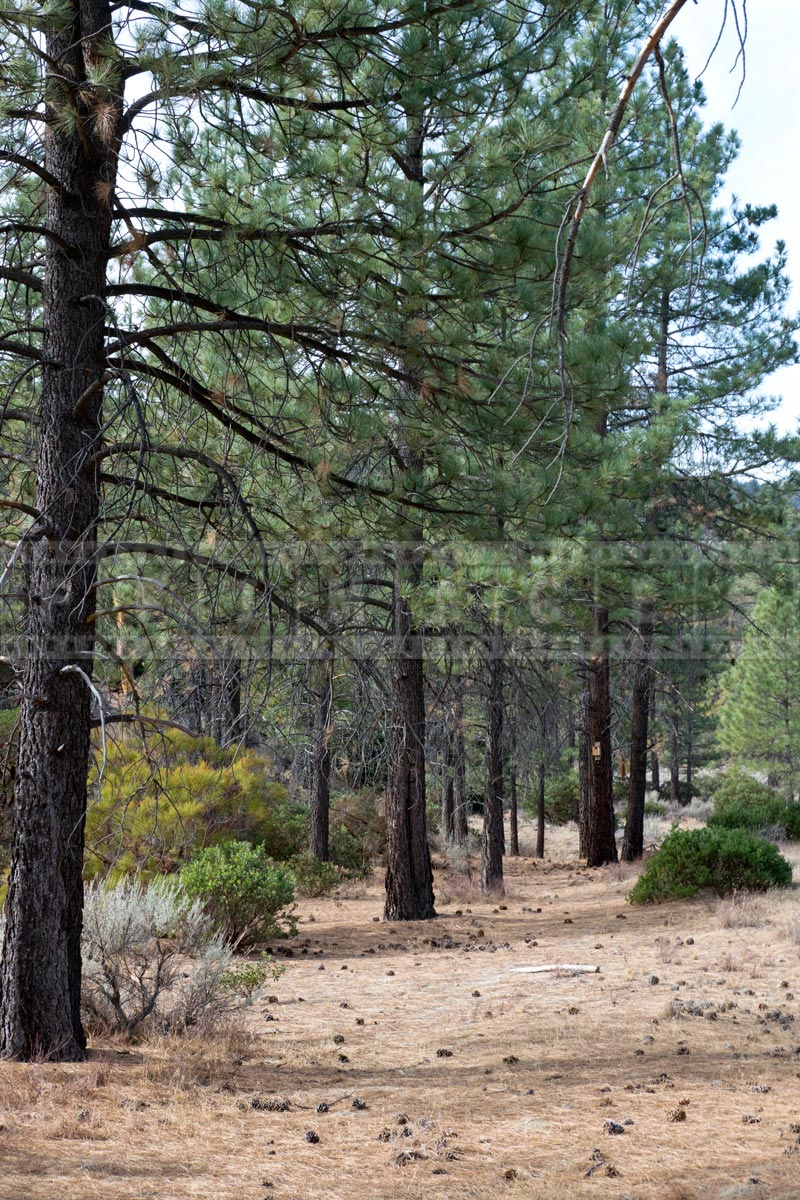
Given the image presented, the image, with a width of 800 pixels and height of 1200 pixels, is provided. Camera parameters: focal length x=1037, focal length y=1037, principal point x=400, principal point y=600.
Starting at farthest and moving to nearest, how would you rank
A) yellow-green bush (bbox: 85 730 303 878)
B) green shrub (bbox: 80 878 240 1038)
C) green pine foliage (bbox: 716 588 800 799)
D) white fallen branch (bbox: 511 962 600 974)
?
green pine foliage (bbox: 716 588 800 799) → yellow-green bush (bbox: 85 730 303 878) → white fallen branch (bbox: 511 962 600 974) → green shrub (bbox: 80 878 240 1038)

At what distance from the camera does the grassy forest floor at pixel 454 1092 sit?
4027 millimetres

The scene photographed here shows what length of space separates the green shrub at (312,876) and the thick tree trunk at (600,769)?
484 cm

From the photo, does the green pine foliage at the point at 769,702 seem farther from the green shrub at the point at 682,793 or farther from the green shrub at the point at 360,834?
the green shrub at the point at 682,793

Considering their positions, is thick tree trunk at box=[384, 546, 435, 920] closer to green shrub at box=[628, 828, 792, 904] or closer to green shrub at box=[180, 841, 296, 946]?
green shrub at box=[180, 841, 296, 946]

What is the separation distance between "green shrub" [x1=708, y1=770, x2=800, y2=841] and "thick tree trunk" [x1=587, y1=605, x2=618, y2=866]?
1.73 meters

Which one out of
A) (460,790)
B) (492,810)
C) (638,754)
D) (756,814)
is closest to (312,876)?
(492,810)

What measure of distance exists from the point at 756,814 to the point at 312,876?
849 centimetres

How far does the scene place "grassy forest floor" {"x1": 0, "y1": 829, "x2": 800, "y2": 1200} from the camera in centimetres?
403

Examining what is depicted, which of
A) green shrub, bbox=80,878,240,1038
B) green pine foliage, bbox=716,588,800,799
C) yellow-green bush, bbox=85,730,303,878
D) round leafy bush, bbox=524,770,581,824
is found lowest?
round leafy bush, bbox=524,770,581,824

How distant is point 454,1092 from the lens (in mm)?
5277

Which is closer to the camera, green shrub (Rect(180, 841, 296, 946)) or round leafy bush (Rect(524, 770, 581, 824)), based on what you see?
green shrub (Rect(180, 841, 296, 946))

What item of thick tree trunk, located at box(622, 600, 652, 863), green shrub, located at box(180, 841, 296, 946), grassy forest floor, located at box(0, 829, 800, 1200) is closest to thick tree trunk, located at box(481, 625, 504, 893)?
thick tree trunk, located at box(622, 600, 652, 863)

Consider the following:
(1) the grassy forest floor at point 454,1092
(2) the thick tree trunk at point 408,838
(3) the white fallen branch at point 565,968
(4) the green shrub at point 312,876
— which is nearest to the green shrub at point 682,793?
(4) the green shrub at point 312,876

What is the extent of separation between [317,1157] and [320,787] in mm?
12082
